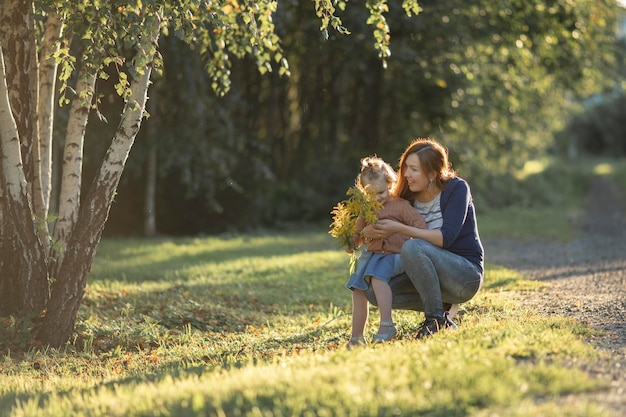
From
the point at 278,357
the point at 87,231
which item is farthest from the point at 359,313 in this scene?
the point at 87,231

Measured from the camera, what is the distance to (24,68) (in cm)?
817

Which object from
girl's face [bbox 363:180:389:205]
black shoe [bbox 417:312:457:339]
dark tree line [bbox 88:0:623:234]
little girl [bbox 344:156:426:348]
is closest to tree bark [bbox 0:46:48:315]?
little girl [bbox 344:156:426:348]

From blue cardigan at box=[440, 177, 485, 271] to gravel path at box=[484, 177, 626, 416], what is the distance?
3.69ft

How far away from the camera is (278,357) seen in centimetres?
627

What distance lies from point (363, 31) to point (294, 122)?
21.8ft

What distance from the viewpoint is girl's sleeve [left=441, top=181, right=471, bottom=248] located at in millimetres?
6746

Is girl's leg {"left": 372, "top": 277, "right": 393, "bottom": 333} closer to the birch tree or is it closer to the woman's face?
the woman's face

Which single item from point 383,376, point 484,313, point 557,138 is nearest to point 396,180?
point 484,313

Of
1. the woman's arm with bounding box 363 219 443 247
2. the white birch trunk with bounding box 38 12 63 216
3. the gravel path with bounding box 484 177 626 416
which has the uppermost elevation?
the white birch trunk with bounding box 38 12 63 216

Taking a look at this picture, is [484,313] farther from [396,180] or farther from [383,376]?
[383,376]

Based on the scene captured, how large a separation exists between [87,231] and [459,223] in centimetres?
316

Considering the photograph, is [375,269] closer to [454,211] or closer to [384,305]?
[384,305]

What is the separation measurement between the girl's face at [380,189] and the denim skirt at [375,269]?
41 cm

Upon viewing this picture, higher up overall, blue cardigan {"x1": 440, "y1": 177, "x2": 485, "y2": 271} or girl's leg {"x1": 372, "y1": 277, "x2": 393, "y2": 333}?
blue cardigan {"x1": 440, "y1": 177, "x2": 485, "y2": 271}
